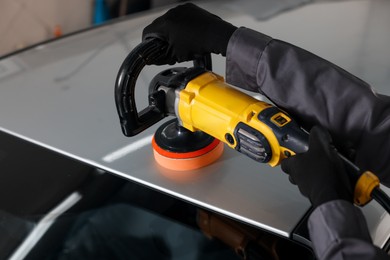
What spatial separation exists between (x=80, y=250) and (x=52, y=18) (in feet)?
5.05

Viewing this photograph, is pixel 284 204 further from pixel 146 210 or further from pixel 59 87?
pixel 59 87

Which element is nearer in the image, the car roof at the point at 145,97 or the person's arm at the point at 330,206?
the person's arm at the point at 330,206

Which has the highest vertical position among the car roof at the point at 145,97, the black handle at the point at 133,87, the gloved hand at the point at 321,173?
the gloved hand at the point at 321,173

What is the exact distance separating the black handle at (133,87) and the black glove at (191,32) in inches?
0.6

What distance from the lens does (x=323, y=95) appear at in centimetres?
60

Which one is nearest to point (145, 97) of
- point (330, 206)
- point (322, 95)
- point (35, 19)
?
point (322, 95)

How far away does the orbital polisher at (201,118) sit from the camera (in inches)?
23.0

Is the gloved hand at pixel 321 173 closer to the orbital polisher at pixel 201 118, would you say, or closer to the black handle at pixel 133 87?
the orbital polisher at pixel 201 118

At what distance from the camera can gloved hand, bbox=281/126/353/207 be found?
49 cm

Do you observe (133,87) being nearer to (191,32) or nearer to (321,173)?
(191,32)

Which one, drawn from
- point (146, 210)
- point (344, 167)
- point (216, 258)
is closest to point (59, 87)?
point (146, 210)

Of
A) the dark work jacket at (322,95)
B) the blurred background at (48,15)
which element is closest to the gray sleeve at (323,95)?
the dark work jacket at (322,95)

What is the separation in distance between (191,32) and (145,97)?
0.29 meters

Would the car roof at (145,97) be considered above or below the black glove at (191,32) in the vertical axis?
below
